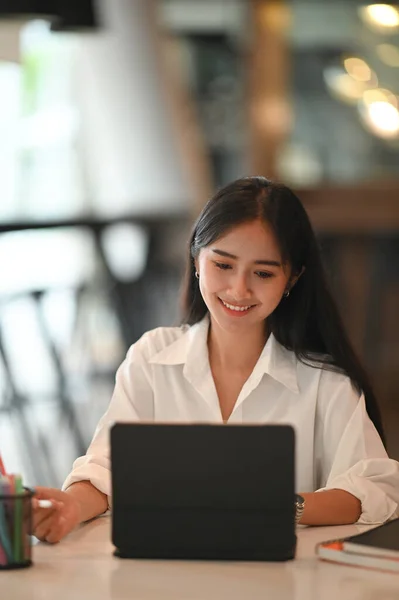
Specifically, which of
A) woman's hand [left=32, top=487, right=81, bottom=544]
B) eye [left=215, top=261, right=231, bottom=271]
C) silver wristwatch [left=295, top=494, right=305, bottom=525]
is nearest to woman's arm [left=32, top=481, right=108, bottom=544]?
woman's hand [left=32, top=487, right=81, bottom=544]

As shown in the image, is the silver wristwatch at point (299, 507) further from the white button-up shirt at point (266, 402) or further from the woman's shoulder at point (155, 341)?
the woman's shoulder at point (155, 341)

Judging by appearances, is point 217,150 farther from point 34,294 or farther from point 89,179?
point 34,294

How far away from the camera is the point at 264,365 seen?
2.02 metres

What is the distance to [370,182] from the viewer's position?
7199 millimetres

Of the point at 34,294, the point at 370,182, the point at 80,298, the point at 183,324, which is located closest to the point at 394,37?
the point at 370,182

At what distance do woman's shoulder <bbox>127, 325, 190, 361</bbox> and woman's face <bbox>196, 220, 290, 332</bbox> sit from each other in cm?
20

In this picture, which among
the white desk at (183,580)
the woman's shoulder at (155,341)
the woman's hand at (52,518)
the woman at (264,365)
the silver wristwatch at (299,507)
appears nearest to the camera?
the white desk at (183,580)

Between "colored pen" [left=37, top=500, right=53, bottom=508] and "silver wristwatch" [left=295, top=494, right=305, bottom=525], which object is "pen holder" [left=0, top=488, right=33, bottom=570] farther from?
"silver wristwatch" [left=295, top=494, right=305, bottom=525]

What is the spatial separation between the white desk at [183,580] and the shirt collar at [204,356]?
51cm

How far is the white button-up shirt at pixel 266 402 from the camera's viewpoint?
1912 millimetres

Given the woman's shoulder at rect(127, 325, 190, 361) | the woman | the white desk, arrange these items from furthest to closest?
1. the woman's shoulder at rect(127, 325, 190, 361)
2. the woman
3. the white desk

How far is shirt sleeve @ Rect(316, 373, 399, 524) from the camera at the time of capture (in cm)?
182

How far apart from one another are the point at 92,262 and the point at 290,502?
524 cm

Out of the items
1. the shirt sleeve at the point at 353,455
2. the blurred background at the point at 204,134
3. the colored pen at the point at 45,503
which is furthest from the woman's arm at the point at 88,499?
the blurred background at the point at 204,134
